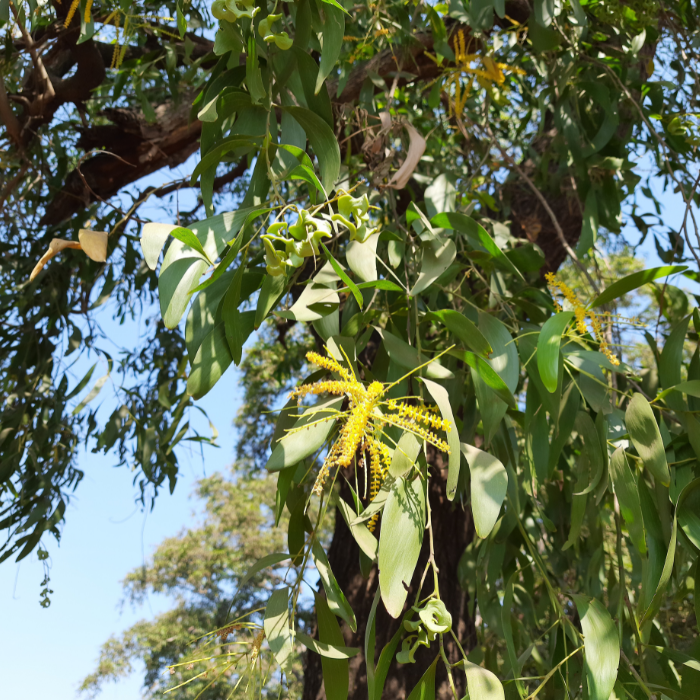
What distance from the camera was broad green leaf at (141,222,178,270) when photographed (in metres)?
0.69

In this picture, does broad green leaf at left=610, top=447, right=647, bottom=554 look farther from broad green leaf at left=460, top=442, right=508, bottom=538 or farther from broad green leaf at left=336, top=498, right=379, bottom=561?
broad green leaf at left=336, top=498, right=379, bottom=561

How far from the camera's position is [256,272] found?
2.68 ft

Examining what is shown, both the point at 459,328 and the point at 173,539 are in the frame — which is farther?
the point at 173,539

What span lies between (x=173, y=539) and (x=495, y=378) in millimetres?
8981

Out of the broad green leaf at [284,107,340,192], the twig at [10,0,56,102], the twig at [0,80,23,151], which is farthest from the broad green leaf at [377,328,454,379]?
the twig at [10,0,56,102]

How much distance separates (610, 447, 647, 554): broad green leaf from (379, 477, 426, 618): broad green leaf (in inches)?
9.6

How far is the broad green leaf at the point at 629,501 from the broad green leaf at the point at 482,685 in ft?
0.83

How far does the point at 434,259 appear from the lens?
3.07 feet

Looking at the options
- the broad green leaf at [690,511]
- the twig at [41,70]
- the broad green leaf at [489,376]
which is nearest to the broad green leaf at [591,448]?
the broad green leaf at [690,511]

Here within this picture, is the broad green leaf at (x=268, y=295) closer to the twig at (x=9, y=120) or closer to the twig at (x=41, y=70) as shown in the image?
the twig at (x=9, y=120)

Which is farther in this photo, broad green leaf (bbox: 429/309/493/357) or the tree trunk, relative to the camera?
the tree trunk

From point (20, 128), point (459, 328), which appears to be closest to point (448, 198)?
point (459, 328)

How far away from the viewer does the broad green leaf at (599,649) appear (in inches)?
26.5

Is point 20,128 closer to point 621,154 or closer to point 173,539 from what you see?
point 621,154
